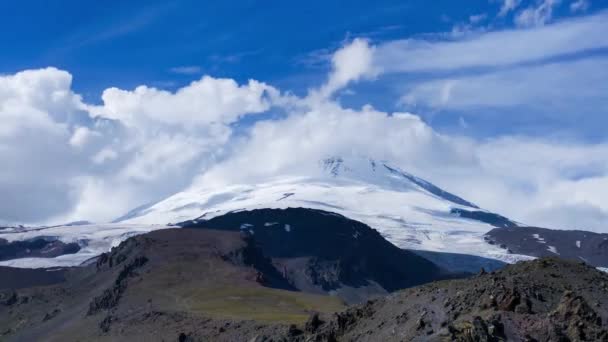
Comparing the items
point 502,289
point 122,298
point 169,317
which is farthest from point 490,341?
point 122,298

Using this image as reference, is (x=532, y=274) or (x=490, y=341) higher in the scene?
(x=532, y=274)

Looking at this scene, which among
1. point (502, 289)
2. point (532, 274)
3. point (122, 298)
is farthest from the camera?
point (122, 298)

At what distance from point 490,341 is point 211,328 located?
2823 inches

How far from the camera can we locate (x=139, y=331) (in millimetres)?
145625

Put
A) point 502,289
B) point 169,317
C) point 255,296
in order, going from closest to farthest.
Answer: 1. point 502,289
2. point 169,317
3. point 255,296

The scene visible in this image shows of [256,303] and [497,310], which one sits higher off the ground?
[256,303]

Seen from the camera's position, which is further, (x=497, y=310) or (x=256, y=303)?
(x=256, y=303)

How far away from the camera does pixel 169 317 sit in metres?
144

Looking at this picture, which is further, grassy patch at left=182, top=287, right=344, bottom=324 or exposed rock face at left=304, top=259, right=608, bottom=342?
grassy patch at left=182, top=287, right=344, bottom=324

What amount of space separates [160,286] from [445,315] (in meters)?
138

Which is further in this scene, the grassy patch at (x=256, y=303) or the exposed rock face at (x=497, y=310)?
the grassy patch at (x=256, y=303)

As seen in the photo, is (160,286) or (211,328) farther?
(160,286)

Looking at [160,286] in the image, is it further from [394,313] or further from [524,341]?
[524,341]

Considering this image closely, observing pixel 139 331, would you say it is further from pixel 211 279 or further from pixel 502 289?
pixel 502 289
